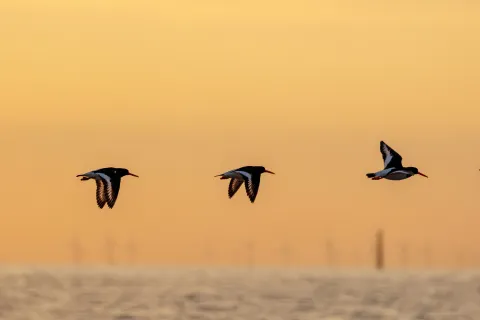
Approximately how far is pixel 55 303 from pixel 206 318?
38952mm

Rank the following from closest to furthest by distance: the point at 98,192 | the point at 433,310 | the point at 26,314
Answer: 1. the point at 98,192
2. the point at 26,314
3. the point at 433,310

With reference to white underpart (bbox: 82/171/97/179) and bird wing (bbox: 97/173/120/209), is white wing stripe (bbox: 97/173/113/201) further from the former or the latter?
white underpart (bbox: 82/171/97/179)

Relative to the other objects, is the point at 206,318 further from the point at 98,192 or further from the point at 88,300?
the point at 98,192

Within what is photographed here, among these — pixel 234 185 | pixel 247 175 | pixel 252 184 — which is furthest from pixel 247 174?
pixel 234 185

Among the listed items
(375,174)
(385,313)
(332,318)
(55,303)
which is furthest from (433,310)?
(375,174)

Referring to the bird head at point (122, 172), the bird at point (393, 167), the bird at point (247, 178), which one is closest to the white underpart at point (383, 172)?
the bird at point (393, 167)

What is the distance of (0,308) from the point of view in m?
165

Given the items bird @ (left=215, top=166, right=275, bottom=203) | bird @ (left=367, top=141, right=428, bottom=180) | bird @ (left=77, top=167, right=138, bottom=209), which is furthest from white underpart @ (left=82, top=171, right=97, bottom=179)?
A: bird @ (left=367, top=141, right=428, bottom=180)

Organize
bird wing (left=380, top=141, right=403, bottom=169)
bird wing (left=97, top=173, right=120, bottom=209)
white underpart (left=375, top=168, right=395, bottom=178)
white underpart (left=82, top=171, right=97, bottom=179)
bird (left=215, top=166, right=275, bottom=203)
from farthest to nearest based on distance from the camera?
1. bird wing (left=380, top=141, right=403, bottom=169)
2. white underpart (left=375, top=168, right=395, bottom=178)
3. bird (left=215, top=166, right=275, bottom=203)
4. white underpart (left=82, top=171, right=97, bottom=179)
5. bird wing (left=97, top=173, right=120, bottom=209)

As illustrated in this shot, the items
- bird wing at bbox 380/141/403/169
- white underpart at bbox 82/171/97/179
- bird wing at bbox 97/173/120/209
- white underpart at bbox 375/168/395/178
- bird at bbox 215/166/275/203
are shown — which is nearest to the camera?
bird wing at bbox 97/173/120/209

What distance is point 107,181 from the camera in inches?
2494

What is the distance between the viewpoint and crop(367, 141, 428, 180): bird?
69438 mm

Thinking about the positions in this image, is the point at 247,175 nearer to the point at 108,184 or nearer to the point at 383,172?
the point at 108,184

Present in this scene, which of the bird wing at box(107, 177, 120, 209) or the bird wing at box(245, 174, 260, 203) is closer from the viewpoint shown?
the bird wing at box(107, 177, 120, 209)
